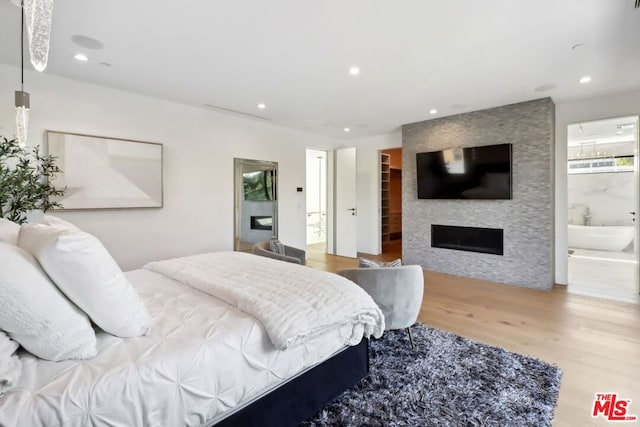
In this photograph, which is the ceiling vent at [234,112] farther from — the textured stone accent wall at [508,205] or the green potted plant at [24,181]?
the textured stone accent wall at [508,205]

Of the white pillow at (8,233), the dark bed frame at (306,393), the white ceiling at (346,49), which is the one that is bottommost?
the dark bed frame at (306,393)

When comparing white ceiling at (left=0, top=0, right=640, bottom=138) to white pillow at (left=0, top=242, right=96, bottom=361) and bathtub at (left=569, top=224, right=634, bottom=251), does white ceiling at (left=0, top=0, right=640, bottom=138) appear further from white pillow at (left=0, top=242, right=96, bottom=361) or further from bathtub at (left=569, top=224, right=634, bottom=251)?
bathtub at (left=569, top=224, right=634, bottom=251)

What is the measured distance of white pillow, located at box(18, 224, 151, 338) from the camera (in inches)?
44.9

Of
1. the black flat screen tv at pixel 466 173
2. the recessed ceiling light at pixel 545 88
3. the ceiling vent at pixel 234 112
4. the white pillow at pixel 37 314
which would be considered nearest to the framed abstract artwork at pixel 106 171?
the ceiling vent at pixel 234 112

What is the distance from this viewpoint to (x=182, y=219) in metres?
4.36

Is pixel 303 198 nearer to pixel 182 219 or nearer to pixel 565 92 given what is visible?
pixel 182 219

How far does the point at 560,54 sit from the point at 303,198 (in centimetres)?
439

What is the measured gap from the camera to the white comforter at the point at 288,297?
1500 millimetres

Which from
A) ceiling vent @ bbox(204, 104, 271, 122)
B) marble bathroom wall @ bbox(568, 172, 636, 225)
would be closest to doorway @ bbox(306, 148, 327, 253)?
ceiling vent @ bbox(204, 104, 271, 122)

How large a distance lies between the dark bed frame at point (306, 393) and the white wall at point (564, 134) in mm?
4009

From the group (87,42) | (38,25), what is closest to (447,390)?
(38,25)

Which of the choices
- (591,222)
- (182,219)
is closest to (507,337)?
(182,219)

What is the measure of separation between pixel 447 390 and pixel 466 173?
3.65m

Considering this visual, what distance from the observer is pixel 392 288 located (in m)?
2.35
